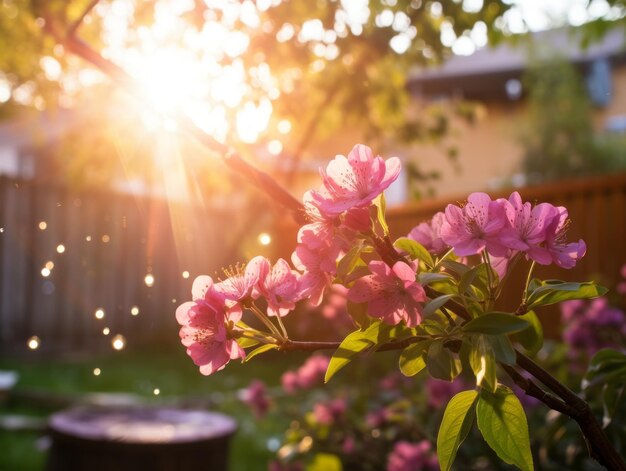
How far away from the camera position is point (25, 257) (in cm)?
781

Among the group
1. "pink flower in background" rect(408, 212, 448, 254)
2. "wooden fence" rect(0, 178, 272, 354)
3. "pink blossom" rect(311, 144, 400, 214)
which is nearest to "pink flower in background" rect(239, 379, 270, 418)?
"pink flower in background" rect(408, 212, 448, 254)

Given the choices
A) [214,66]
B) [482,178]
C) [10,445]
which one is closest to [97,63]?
[214,66]

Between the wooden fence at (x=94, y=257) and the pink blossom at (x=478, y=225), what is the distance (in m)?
5.64

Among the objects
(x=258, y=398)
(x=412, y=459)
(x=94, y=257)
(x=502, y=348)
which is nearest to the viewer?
(x=502, y=348)

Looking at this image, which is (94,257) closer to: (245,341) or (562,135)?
→ (245,341)

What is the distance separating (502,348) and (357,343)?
0.17 m

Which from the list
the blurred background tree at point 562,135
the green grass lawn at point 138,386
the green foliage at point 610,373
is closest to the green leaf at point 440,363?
the green foliage at point 610,373

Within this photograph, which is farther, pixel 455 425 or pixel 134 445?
pixel 134 445

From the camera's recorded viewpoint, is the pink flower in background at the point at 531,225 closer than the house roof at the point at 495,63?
Yes

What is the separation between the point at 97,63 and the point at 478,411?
989 mm

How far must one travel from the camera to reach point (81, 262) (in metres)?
7.18

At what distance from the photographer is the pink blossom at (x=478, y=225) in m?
0.83

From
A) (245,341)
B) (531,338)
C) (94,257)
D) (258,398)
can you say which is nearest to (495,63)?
(94,257)

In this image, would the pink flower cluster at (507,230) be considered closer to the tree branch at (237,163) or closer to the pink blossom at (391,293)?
the pink blossom at (391,293)
